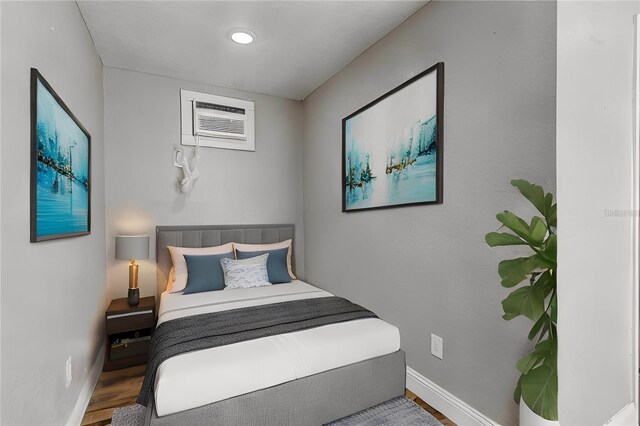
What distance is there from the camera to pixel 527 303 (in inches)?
47.1

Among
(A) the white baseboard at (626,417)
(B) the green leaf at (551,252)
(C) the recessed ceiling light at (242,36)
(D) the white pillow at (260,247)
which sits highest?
(C) the recessed ceiling light at (242,36)

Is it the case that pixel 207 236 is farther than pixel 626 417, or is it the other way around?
pixel 207 236

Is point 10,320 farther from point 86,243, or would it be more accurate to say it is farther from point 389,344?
point 389,344

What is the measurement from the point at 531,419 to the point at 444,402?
0.75m

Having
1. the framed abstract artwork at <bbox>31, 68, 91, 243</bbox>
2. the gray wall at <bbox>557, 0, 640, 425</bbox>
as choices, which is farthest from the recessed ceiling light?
the gray wall at <bbox>557, 0, 640, 425</bbox>

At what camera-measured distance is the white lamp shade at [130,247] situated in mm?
2762

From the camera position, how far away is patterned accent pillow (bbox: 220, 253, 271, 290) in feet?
9.47

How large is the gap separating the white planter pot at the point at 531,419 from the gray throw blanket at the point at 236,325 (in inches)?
37.3

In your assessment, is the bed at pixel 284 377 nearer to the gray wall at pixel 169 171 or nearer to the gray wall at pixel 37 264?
the gray wall at pixel 37 264

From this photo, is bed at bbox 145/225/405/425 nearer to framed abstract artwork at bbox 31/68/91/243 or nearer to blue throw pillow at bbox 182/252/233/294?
blue throw pillow at bbox 182/252/233/294

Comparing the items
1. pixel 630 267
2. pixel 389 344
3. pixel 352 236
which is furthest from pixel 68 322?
pixel 630 267

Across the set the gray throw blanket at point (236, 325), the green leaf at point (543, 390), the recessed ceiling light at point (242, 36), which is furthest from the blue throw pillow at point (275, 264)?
the green leaf at point (543, 390)

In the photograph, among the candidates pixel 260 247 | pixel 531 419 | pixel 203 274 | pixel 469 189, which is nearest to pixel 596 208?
pixel 531 419

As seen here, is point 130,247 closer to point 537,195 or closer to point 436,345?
point 436,345
